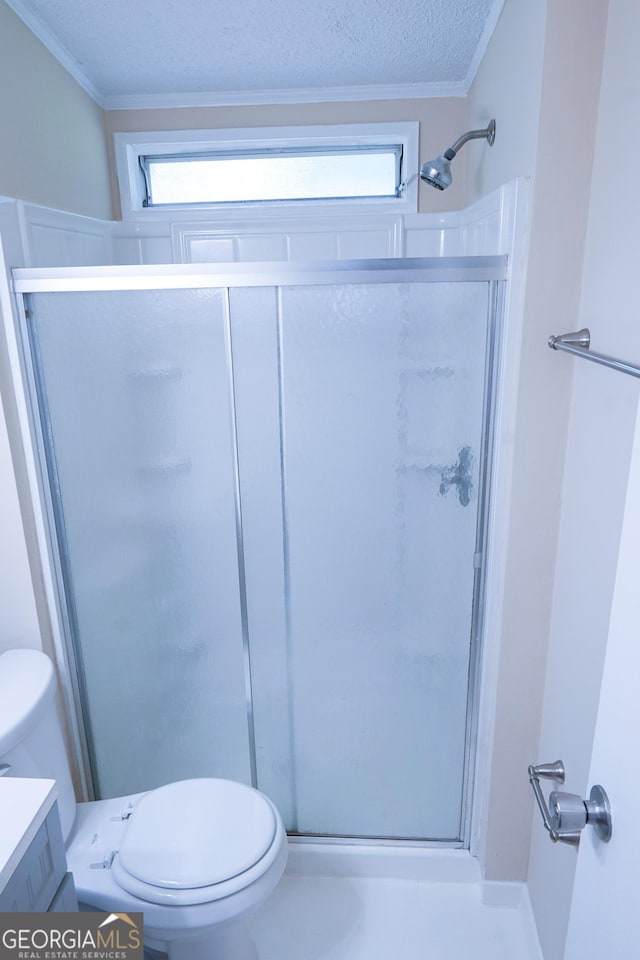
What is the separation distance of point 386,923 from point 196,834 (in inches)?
27.7

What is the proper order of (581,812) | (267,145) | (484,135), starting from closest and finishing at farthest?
(581,812)
(484,135)
(267,145)

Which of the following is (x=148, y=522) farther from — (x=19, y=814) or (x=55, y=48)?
(x=55, y=48)

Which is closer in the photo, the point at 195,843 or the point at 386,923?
the point at 195,843

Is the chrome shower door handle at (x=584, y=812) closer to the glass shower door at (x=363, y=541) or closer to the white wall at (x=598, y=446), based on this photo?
the white wall at (x=598, y=446)

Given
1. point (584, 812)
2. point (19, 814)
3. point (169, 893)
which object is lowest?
point (169, 893)

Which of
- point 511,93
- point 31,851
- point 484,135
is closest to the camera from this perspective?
point 31,851

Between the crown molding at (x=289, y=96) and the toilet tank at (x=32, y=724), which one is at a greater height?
the crown molding at (x=289, y=96)

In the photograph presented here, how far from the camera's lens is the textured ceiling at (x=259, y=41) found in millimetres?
1510

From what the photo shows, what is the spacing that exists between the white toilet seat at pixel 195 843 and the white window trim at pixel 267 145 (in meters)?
1.91

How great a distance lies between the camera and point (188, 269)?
1382 millimetres

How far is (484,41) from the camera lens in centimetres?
167

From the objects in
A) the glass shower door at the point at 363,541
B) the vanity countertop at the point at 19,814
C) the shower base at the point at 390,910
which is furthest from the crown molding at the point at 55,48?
the shower base at the point at 390,910

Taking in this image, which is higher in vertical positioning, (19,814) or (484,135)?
(484,135)

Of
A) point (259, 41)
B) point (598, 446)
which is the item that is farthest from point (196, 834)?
point (259, 41)
